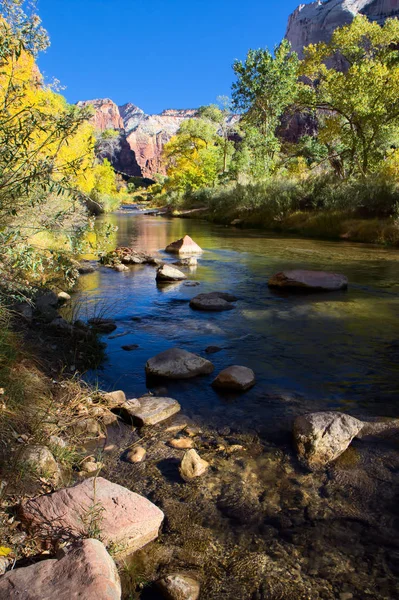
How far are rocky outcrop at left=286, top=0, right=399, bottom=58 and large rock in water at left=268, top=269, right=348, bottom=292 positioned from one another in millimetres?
103939

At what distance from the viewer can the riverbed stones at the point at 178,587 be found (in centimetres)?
230

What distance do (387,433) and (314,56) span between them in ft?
94.4

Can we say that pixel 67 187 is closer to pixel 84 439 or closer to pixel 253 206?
pixel 84 439

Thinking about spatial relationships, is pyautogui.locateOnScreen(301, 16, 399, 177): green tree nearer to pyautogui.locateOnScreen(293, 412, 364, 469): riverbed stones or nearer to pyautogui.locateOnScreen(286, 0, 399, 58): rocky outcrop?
pyautogui.locateOnScreen(293, 412, 364, 469): riverbed stones

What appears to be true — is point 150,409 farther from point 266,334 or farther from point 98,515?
point 266,334

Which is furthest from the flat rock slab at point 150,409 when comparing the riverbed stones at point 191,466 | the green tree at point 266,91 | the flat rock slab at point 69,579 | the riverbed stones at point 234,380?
the green tree at point 266,91

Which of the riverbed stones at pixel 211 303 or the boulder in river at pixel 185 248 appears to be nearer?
the riverbed stones at pixel 211 303

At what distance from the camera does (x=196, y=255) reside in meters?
15.9

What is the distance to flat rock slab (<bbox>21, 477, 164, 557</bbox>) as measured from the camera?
99.3 inches

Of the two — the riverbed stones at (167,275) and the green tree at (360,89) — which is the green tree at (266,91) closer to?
the green tree at (360,89)

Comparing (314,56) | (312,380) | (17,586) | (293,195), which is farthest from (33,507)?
(314,56)

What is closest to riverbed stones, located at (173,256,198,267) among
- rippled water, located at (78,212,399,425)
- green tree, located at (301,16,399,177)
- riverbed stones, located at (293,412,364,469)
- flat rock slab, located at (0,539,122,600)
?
rippled water, located at (78,212,399,425)

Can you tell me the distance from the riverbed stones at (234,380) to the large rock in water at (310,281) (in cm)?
527

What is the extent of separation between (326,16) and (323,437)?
449 feet
